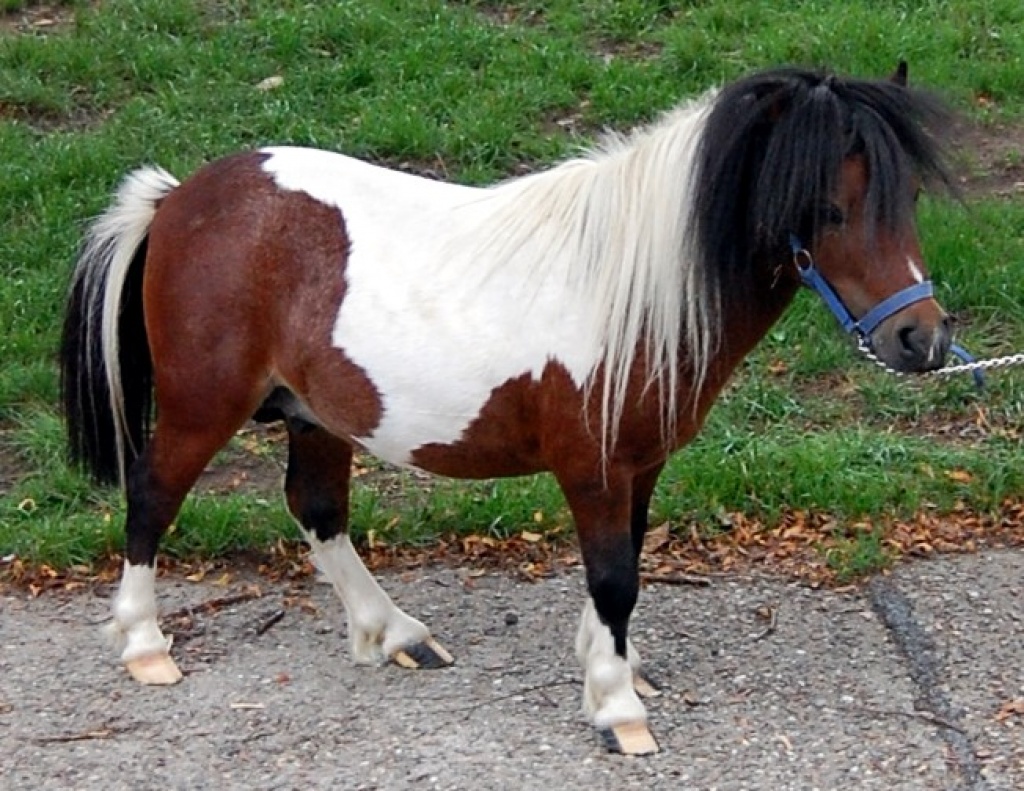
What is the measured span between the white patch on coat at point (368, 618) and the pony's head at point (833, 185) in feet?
4.60

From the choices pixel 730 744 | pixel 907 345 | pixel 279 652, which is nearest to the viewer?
pixel 907 345

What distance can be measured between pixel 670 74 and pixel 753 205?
458cm

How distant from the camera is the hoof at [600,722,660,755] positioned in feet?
13.2

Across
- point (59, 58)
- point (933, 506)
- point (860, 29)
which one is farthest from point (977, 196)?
point (59, 58)

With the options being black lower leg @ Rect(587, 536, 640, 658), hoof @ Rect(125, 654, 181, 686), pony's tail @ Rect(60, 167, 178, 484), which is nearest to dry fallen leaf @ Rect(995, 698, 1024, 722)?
black lower leg @ Rect(587, 536, 640, 658)

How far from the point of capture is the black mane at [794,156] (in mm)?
3604

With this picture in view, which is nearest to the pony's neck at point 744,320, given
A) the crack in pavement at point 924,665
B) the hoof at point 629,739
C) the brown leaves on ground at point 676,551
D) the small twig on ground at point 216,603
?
the hoof at point 629,739

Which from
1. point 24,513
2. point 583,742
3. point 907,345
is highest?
point 907,345

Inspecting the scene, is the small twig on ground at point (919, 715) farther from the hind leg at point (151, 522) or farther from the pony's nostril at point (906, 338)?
the hind leg at point (151, 522)

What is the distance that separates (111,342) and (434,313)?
103 cm

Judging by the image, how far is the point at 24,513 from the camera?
18.1 feet

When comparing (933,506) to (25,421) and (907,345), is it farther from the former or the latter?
(25,421)

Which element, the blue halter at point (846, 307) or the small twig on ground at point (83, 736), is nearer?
the blue halter at point (846, 307)

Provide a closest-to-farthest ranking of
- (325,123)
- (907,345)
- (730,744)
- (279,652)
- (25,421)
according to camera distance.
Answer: (907,345)
(730,744)
(279,652)
(25,421)
(325,123)
